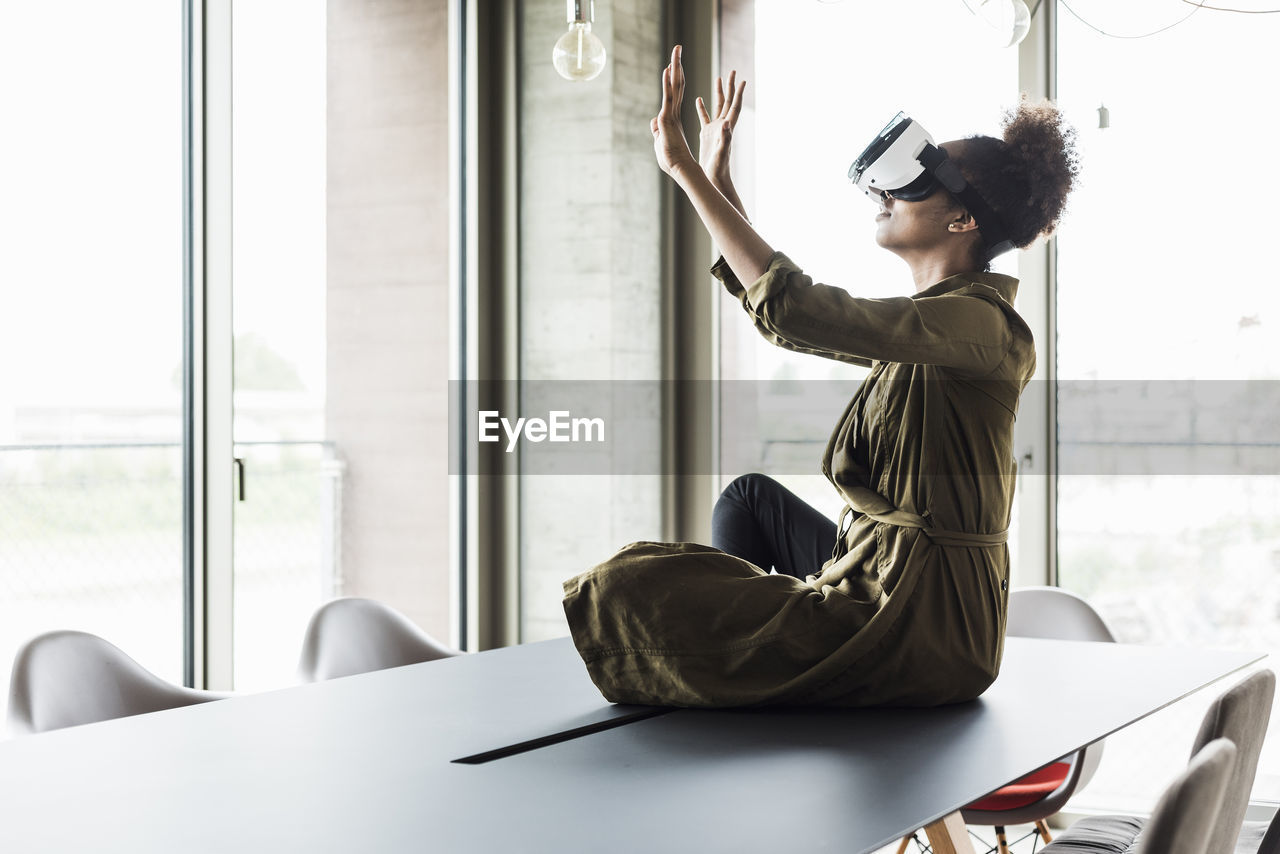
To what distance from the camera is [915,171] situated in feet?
5.99

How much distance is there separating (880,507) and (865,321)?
1.03 ft

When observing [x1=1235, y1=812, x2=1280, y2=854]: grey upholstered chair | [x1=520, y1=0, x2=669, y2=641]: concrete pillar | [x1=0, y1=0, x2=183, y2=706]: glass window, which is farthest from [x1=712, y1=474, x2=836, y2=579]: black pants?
[x1=520, y1=0, x2=669, y2=641]: concrete pillar

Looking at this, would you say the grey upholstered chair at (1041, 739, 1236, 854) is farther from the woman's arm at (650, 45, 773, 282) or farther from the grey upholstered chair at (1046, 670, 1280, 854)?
the woman's arm at (650, 45, 773, 282)

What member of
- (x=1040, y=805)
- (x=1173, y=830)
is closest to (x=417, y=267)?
(x=1040, y=805)

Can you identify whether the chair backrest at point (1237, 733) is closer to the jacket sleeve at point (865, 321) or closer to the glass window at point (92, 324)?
the jacket sleeve at point (865, 321)

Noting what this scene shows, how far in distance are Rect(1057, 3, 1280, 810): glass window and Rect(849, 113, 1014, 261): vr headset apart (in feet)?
5.99

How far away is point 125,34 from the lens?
292 centimetres

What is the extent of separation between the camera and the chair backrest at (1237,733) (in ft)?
4.19

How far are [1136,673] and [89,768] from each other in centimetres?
158

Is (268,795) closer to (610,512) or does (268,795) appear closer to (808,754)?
(808,754)

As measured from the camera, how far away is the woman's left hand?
169cm

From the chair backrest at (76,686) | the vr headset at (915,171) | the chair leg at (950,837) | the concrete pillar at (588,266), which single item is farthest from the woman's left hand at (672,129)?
the concrete pillar at (588,266)

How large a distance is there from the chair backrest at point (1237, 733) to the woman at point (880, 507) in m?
0.37

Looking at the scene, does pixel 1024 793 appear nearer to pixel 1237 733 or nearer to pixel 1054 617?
pixel 1054 617
